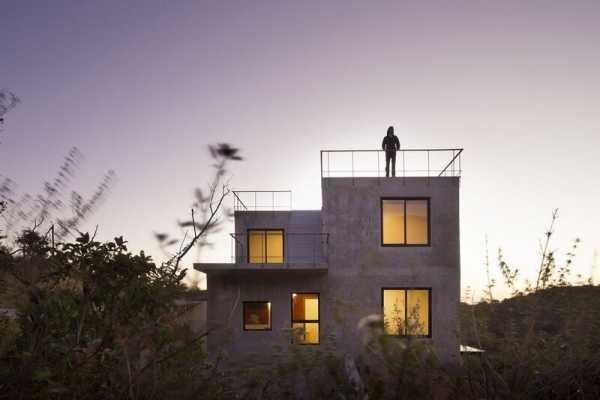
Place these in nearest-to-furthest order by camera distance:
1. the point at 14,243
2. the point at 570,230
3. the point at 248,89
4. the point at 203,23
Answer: the point at 14,243 → the point at 570,230 → the point at 203,23 → the point at 248,89

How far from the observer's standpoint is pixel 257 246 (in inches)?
565

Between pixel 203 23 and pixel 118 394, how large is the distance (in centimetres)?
889

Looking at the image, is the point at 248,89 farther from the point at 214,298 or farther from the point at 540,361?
the point at 540,361

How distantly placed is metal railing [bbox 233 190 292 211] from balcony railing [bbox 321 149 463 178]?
329 centimetres

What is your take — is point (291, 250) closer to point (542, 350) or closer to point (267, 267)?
point (267, 267)

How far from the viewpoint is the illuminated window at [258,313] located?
39.7ft

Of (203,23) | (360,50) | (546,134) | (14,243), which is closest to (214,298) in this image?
(203,23)

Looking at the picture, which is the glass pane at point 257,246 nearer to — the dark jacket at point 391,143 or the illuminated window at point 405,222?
the illuminated window at point 405,222

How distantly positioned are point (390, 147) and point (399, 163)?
2.09ft

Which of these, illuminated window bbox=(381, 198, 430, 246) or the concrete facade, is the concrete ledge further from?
illuminated window bbox=(381, 198, 430, 246)

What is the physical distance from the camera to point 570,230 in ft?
8.79

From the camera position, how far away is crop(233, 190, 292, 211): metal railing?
14117 mm

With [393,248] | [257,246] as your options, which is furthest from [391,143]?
[257,246]

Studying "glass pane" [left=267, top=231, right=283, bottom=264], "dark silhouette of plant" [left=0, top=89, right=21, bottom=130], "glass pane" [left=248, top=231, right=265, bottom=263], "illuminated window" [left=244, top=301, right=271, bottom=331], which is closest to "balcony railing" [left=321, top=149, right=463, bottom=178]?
"glass pane" [left=267, top=231, right=283, bottom=264]
